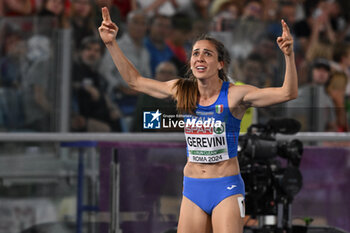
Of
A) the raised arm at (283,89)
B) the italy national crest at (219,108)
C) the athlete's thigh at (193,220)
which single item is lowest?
the athlete's thigh at (193,220)

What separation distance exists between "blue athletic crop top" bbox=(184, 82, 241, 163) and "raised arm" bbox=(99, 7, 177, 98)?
9.5 inches

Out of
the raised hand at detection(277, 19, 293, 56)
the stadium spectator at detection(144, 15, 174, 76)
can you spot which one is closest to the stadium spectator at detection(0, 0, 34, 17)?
the stadium spectator at detection(144, 15, 174, 76)

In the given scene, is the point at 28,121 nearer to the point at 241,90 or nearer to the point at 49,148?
the point at 49,148

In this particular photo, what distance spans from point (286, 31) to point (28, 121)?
3953 millimetres

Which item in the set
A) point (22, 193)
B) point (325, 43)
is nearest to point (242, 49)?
point (325, 43)

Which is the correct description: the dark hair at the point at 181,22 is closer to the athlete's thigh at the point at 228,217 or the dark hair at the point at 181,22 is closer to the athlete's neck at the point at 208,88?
the athlete's neck at the point at 208,88

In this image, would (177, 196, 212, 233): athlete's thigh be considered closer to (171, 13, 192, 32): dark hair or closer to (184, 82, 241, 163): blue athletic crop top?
(184, 82, 241, 163): blue athletic crop top

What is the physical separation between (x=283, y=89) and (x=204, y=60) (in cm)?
53

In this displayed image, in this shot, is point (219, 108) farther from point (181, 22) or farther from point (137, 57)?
point (181, 22)

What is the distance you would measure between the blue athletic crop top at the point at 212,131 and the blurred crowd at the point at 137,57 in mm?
2470

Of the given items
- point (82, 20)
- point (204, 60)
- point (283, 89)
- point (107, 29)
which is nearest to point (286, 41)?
point (283, 89)

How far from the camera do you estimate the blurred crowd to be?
680 cm

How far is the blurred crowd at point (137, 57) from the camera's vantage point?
6797mm

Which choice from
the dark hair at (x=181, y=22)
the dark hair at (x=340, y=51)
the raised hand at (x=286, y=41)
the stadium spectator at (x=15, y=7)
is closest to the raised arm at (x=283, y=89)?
the raised hand at (x=286, y=41)
